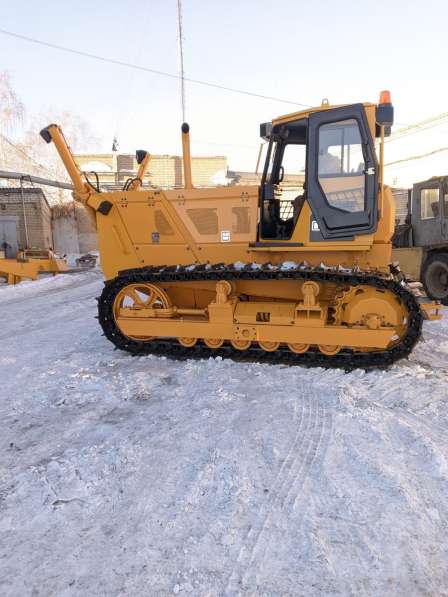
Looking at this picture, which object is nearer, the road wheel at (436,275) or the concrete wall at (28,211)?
the road wheel at (436,275)

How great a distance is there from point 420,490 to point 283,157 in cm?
407

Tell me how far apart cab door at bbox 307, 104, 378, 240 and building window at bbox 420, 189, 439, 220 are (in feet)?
22.8

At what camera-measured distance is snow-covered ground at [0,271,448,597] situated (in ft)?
6.85

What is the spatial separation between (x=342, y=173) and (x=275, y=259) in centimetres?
126

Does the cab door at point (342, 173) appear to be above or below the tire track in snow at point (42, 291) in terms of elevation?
above

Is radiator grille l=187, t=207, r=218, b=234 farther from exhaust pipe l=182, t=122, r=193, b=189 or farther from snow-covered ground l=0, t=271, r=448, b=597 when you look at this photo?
snow-covered ground l=0, t=271, r=448, b=597

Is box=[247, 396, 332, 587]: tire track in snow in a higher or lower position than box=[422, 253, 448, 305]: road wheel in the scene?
lower

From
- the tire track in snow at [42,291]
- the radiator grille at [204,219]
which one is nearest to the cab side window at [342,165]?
the radiator grille at [204,219]

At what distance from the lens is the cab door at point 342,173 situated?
4.63 m

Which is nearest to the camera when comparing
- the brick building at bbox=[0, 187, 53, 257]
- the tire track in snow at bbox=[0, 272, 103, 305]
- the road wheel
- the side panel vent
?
the side panel vent

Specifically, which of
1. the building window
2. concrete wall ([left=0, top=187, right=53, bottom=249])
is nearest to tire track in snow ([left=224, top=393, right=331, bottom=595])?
the building window

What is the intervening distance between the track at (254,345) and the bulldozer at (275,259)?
13 millimetres

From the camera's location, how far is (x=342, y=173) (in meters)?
4.73

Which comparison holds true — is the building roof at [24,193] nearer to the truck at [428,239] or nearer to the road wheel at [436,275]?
the truck at [428,239]
